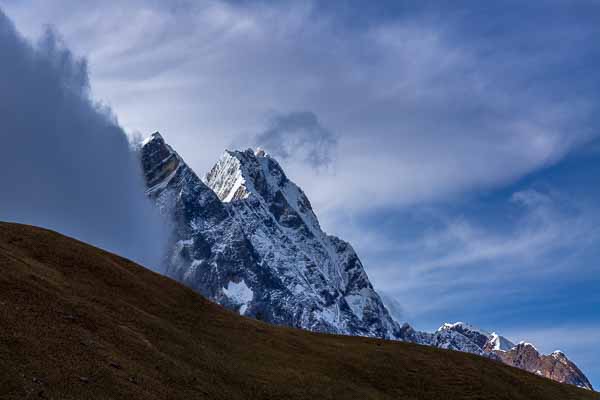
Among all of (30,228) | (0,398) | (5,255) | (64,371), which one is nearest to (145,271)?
(30,228)

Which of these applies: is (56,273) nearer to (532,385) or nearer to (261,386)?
(261,386)

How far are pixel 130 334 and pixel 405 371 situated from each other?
31.7m

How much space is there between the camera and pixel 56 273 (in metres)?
70.1

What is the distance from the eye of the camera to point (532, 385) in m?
88.4

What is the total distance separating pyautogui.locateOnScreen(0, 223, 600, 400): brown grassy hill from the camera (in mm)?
50562

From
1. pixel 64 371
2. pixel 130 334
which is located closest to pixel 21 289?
pixel 130 334

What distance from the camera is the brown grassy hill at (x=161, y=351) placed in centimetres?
5056

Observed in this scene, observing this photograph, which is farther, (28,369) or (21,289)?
(21,289)

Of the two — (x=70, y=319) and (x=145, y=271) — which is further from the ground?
(x=145, y=271)

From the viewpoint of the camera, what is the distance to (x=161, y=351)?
2432 inches

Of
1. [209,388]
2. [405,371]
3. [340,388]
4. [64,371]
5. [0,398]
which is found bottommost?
[0,398]

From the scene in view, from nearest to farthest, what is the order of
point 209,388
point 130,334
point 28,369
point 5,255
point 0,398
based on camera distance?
point 0,398 < point 28,369 < point 209,388 < point 130,334 < point 5,255

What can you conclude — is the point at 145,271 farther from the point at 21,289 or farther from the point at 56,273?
the point at 21,289

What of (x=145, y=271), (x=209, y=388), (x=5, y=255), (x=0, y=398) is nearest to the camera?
(x=0, y=398)
